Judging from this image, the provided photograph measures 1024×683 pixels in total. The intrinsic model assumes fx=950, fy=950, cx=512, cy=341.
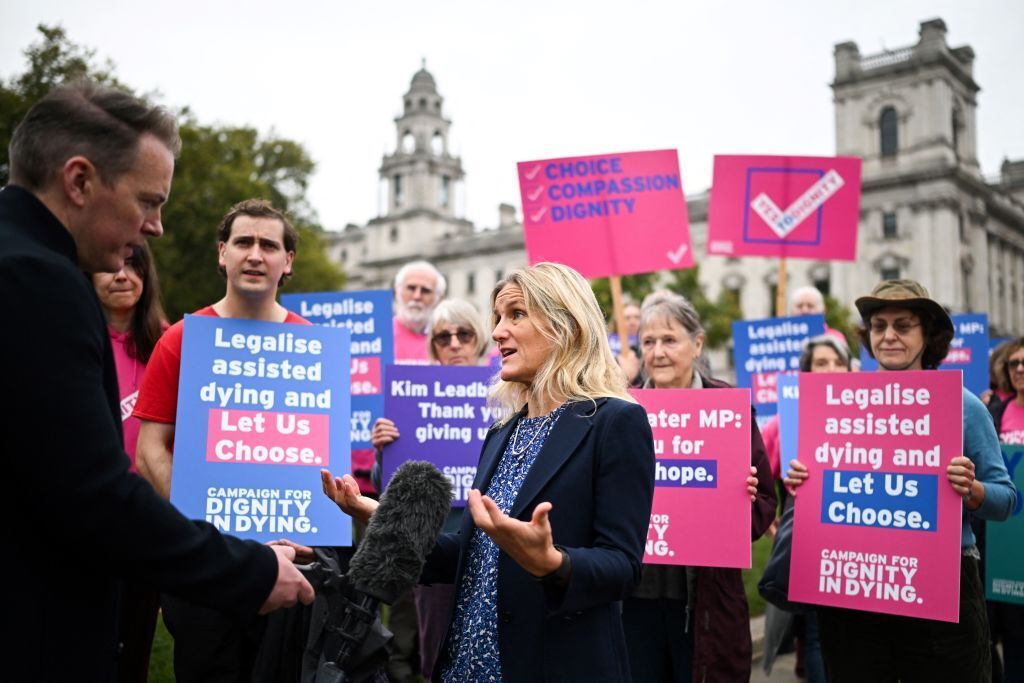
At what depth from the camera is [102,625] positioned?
2148 mm

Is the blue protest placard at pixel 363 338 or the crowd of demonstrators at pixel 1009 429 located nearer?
the crowd of demonstrators at pixel 1009 429

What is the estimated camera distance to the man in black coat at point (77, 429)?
1954 millimetres

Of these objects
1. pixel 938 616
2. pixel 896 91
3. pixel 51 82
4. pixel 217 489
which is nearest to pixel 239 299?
pixel 217 489

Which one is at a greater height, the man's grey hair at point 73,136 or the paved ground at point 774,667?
the man's grey hair at point 73,136

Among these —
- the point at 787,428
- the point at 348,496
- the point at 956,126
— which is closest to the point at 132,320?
the point at 348,496

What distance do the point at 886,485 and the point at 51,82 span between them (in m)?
23.1

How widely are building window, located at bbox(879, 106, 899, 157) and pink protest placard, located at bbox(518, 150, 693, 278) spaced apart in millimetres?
57758

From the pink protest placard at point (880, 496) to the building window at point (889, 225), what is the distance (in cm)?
5679

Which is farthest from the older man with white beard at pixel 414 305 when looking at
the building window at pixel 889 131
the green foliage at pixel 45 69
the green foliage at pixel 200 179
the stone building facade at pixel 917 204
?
the building window at pixel 889 131

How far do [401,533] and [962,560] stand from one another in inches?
107

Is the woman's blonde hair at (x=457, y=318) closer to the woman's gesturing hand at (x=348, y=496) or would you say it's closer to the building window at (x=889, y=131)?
the woman's gesturing hand at (x=348, y=496)

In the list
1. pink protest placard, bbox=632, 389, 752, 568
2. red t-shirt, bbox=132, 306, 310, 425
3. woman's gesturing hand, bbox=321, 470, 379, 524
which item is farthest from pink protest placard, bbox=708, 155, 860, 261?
woman's gesturing hand, bbox=321, 470, 379, 524

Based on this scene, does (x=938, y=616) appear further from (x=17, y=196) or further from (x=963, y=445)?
(x=17, y=196)

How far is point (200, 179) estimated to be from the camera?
29375mm
